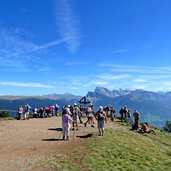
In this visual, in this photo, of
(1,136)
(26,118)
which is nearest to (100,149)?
Result: (1,136)

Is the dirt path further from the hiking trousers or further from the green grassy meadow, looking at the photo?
the green grassy meadow

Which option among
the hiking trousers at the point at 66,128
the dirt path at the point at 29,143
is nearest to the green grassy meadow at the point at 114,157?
the dirt path at the point at 29,143

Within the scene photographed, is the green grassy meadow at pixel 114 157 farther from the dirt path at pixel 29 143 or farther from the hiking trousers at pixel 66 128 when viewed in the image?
the hiking trousers at pixel 66 128

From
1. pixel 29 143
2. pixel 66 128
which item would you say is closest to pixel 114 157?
pixel 66 128

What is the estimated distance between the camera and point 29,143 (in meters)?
30.4

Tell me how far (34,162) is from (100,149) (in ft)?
23.1

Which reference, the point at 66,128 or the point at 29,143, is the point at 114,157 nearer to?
the point at 66,128

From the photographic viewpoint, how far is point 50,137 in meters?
33.7

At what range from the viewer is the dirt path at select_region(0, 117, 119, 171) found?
78.0ft

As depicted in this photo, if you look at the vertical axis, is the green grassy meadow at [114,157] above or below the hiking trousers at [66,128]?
below

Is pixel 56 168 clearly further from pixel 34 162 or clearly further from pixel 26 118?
pixel 26 118

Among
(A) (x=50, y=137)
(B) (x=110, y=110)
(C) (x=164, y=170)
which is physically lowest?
(C) (x=164, y=170)

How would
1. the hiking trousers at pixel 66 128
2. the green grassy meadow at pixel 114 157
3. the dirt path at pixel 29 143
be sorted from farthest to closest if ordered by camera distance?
the hiking trousers at pixel 66 128, the green grassy meadow at pixel 114 157, the dirt path at pixel 29 143

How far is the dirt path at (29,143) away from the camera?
23780mm
